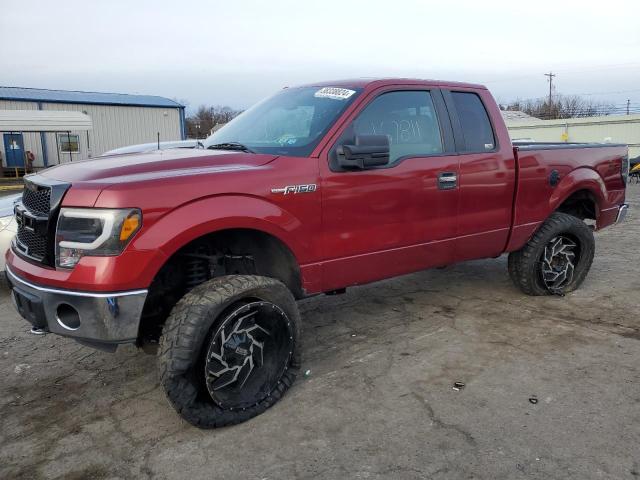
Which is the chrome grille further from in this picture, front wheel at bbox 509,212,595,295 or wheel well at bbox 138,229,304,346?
front wheel at bbox 509,212,595,295

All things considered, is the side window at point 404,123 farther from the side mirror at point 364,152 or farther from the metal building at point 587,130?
the metal building at point 587,130

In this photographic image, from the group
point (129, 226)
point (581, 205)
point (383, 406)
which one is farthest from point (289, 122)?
point (581, 205)

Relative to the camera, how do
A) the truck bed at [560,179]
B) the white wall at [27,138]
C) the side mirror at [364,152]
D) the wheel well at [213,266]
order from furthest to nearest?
1. the white wall at [27,138]
2. the truck bed at [560,179]
3. the side mirror at [364,152]
4. the wheel well at [213,266]

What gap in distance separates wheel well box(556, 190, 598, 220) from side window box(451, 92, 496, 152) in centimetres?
143

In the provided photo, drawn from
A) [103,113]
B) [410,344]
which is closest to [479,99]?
[410,344]

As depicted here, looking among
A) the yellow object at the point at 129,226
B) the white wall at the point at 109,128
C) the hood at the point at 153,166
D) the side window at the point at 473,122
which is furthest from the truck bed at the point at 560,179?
the white wall at the point at 109,128

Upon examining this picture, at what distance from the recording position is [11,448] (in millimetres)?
2859

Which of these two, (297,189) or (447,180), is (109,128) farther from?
(297,189)

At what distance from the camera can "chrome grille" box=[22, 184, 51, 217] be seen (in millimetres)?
2863

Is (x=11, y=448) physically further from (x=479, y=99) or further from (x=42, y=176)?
(x=479, y=99)

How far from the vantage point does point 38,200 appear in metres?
2.97

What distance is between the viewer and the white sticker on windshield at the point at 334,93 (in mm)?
3752

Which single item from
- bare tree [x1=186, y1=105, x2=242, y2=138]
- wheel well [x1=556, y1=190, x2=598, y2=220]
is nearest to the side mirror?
wheel well [x1=556, y1=190, x2=598, y2=220]

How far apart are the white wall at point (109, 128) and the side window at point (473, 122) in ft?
84.2
